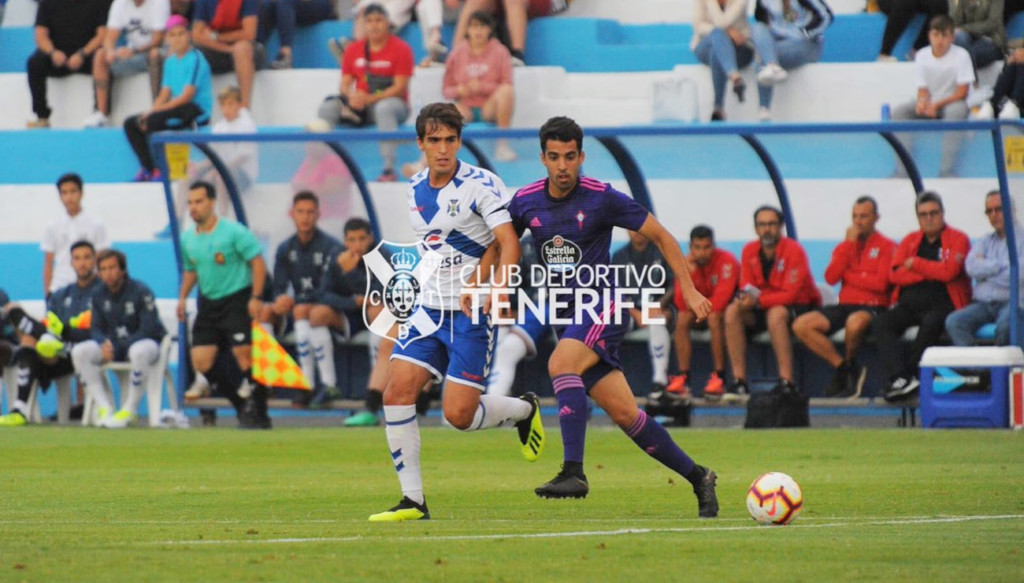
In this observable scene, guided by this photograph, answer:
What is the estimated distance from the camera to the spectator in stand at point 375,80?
20297mm

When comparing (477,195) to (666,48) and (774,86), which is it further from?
(666,48)

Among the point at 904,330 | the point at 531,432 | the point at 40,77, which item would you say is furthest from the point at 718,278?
the point at 40,77

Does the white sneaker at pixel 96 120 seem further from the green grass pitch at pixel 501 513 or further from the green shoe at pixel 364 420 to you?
the green grass pitch at pixel 501 513

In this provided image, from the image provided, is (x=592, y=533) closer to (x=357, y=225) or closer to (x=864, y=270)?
(x=864, y=270)

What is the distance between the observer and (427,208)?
8.73m

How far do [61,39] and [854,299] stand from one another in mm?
11709

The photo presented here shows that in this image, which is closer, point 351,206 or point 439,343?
point 439,343

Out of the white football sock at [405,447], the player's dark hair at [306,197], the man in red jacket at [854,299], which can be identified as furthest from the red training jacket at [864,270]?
the white football sock at [405,447]

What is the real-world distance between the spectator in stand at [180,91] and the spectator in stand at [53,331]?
3.41 meters

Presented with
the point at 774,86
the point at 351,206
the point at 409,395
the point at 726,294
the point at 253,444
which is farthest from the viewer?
the point at 774,86

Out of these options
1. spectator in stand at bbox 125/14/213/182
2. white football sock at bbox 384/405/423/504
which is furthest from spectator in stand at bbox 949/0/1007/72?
white football sock at bbox 384/405/423/504

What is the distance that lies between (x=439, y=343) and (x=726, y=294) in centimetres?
821

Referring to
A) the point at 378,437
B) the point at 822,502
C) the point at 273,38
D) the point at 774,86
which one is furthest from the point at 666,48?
the point at 822,502

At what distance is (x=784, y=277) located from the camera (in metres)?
16.4
